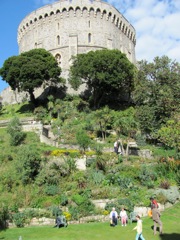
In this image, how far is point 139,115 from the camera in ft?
112

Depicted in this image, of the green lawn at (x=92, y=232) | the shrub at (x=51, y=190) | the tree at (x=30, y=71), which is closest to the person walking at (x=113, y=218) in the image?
the green lawn at (x=92, y=232)

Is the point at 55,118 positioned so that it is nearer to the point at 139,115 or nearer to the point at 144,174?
the point at 139,115

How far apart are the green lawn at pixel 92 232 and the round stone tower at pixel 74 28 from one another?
39532 mm

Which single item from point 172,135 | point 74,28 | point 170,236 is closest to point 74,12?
point 74,28

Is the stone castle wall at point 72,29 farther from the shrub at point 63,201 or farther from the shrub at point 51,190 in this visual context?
the shrub at point 63,201

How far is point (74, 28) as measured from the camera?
180ft

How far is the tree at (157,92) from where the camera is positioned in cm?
3375

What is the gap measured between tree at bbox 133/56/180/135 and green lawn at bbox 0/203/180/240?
Result: 59.7 feet

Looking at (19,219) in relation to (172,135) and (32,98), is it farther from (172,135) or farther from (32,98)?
(32,98)

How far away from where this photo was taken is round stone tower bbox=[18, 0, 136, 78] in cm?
5394

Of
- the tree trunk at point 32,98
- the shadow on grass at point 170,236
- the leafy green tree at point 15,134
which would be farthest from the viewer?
the tree trunk at point 32,98

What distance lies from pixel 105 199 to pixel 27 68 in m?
26.9

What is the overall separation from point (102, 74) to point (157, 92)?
7693 millimetres

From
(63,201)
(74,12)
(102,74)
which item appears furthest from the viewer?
(74,12)
